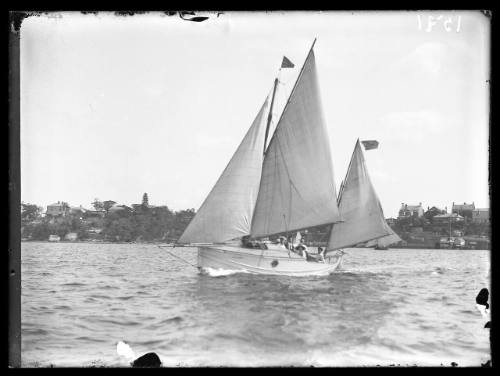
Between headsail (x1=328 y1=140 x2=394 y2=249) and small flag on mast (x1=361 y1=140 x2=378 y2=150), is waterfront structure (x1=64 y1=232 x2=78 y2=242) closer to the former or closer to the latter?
small flag on mast (x1=361 y1=140 x2=378 y2=150)

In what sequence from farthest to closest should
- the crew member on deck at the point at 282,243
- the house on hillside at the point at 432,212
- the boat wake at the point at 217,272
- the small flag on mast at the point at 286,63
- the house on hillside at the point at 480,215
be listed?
1. the crew member on deck at the point at 282,243
2. the boat wake at the point at 217,272
3. the house on hillside at the point at 432,212
4. the small flag on mast at the point at 286,63
5. the house on hillside at the point at 480,215

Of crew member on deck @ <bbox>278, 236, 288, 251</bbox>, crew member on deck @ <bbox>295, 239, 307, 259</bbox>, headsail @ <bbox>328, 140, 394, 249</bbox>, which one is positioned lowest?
crew member on deck @ <bbox>295, 239, 307, 259</bbox>

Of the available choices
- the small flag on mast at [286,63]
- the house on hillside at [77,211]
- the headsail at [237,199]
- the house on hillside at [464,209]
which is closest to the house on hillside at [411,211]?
the house on hillside at [464,209]

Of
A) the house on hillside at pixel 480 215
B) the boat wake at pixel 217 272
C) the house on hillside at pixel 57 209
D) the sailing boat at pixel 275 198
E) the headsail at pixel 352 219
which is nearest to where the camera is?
the house on hillside at pixel 480 215

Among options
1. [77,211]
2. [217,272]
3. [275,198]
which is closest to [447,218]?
[77,211]

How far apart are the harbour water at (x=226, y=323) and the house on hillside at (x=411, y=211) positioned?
0.93 m

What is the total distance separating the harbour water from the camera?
205 inches

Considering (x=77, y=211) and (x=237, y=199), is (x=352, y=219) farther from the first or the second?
(x=77, y=211)

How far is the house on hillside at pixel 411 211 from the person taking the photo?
7563 mm

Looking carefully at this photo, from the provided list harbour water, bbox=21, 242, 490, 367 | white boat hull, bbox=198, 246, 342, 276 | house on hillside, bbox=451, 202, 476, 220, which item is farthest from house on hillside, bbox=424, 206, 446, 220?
white boat hull, bbox=198, 246, 342, 276

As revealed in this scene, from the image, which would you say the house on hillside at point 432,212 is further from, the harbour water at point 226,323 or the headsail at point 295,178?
the headsail at point 295,178

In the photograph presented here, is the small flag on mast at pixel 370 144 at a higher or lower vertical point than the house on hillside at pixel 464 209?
higher

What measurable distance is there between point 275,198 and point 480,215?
9.71 m
